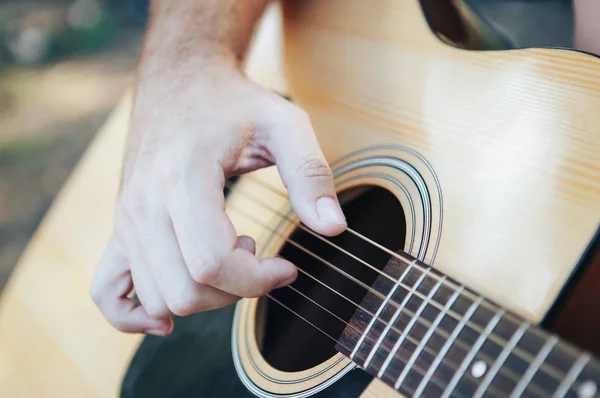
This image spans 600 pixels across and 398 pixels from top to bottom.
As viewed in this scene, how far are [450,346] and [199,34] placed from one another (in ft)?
1.91

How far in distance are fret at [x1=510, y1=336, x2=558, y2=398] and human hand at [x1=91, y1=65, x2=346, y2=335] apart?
0.71ft

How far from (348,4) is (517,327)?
53 centimetres

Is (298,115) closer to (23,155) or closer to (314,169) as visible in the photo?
(314,169)

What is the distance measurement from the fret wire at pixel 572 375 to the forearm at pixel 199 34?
0.56 m

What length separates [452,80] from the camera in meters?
0.60

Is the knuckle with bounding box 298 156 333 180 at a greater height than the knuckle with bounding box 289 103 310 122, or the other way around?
the knuckle with bounding box 289 103 310 122

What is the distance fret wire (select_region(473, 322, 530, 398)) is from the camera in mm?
402

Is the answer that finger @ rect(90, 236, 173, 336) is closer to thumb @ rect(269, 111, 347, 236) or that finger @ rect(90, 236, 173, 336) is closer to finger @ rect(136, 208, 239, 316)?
finger @ rect(136, 208, 239, 316)

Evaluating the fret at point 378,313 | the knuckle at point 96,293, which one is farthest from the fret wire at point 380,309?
the knuckle at point 96,293

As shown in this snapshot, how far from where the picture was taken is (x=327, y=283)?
1.96 ft

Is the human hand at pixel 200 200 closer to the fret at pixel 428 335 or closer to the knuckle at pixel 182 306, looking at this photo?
the knuckle at pixel 182 306

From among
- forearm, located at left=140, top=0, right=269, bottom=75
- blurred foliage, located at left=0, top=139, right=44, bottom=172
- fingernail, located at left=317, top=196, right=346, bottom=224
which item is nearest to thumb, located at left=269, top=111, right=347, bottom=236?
fingernail, located at left=317, top=196, right=346, bottom=224

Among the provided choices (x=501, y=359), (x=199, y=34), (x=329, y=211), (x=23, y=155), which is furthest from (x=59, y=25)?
(x=501, y=359)

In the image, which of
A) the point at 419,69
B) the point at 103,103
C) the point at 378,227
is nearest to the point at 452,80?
the point at 419,69
